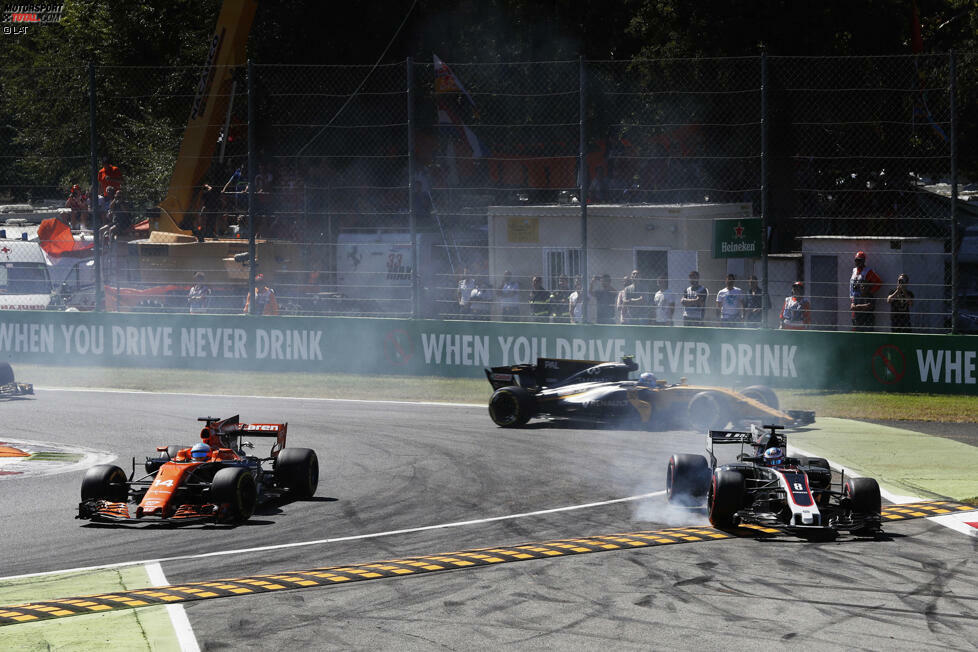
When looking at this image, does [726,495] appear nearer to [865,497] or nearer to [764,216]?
[865,497]

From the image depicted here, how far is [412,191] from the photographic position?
23.8 meters

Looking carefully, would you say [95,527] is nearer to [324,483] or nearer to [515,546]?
[324,483]

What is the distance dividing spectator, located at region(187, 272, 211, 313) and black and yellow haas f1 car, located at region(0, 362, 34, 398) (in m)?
4.97

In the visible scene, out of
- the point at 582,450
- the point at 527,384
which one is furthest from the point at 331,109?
the point at 582,450

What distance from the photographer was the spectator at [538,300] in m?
24.5

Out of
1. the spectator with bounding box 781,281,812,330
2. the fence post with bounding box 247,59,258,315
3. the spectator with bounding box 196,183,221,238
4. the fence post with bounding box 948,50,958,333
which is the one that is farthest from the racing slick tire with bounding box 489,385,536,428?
the spectator with bounding box 196,183,221,238

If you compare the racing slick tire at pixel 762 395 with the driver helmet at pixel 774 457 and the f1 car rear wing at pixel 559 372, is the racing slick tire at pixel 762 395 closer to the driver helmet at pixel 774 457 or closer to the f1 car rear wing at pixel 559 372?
the f1 car rear wing at pixel 559 372

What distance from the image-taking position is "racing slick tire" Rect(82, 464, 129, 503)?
40.3 ft

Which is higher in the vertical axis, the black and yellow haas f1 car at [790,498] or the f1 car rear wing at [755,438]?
the f1 car rear wing at [755,438]

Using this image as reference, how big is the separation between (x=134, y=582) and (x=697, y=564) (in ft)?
14.7

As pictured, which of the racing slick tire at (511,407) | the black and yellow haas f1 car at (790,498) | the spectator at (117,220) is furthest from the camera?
the spectator at (117,220)

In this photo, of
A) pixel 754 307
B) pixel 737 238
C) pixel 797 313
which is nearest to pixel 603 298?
pixel 737 238

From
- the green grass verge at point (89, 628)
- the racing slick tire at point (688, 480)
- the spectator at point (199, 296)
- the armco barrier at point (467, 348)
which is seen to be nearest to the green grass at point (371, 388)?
the armco barrier at point (467, 348)

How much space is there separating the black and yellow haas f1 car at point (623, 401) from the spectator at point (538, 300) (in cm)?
560
